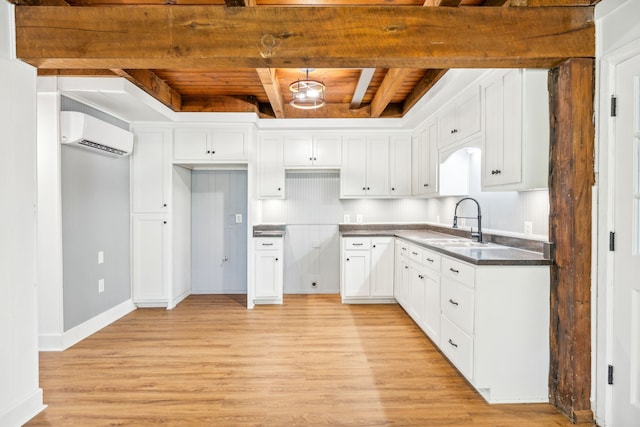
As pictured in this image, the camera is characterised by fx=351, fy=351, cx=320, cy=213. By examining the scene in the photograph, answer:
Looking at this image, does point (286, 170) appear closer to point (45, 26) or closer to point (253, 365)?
point (253, 365)

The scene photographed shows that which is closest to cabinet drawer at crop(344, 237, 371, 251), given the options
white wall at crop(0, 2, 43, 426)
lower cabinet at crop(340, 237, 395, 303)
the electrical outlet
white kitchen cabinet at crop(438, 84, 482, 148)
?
lower cabinet at crop(340, 237, 395, 303)

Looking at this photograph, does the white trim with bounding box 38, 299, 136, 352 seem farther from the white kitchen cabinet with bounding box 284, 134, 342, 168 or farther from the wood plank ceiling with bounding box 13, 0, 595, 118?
the white kitchen cabinet with bounding box 284, 134, 342, 168

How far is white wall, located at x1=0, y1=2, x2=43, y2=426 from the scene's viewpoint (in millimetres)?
2006

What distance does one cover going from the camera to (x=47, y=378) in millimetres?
2629

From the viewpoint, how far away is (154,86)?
12.0 ft

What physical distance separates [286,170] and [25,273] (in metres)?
3.34

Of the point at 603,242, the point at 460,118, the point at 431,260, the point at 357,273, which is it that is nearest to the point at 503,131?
the point at 460,118

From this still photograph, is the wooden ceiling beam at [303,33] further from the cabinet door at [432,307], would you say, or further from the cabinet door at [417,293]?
the cabinet door at [417,293]

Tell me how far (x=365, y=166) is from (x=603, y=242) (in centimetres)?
311

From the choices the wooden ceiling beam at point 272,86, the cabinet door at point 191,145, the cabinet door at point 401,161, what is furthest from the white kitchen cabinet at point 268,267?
the cabinet door at point 401,161

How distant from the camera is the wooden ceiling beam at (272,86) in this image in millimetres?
3094

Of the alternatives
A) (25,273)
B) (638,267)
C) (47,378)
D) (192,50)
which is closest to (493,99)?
(638,267)

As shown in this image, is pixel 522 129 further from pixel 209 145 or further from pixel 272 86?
pixel 209 145

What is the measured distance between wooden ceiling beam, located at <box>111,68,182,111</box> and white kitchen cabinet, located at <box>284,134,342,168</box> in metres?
1.46
